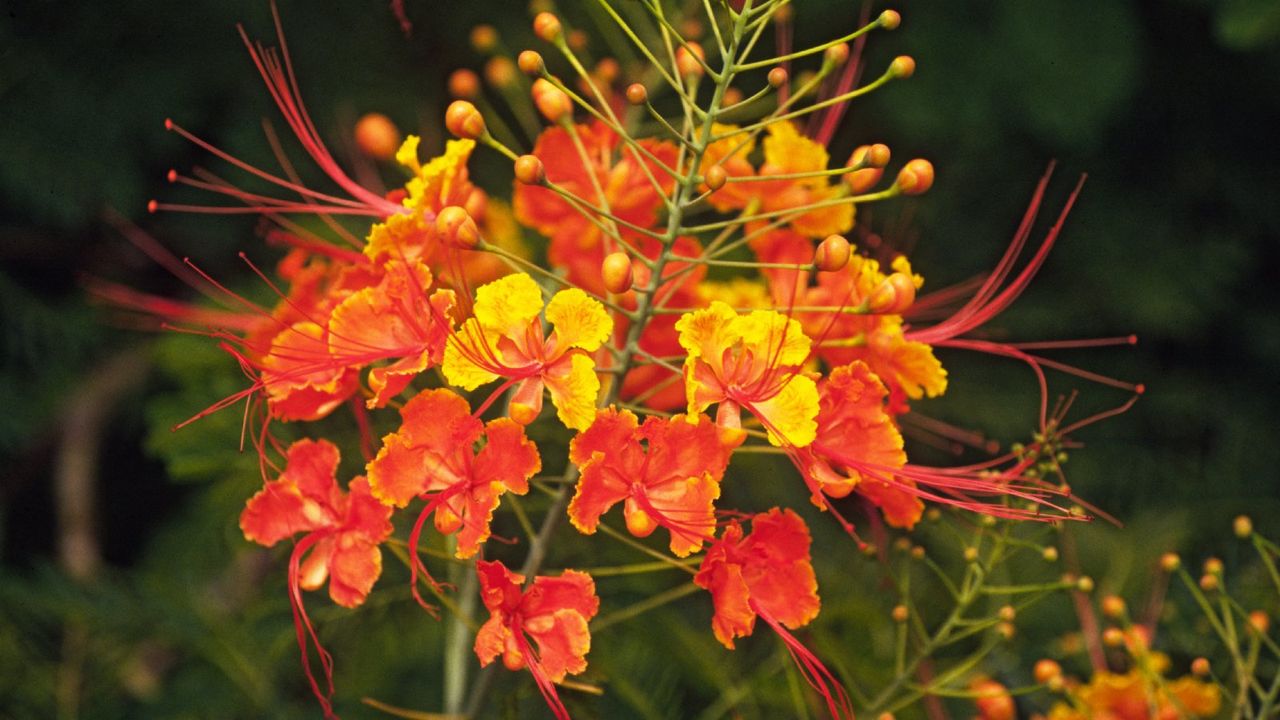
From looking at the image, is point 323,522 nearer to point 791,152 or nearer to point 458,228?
point 458,228

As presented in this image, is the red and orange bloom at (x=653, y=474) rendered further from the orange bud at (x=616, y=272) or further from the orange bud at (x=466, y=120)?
the orange bud at (x=466, y=120)

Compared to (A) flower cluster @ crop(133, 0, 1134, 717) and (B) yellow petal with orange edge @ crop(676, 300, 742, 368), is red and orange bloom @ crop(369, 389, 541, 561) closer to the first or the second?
(A) flower cluster @ crop(133, 0, 1134, 717)

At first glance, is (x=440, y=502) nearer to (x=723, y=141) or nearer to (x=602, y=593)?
(x=723, y=141)

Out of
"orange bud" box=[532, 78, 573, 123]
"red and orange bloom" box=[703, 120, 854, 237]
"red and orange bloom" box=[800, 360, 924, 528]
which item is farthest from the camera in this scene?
"red and orange bloom" box=[703, 120, 854, 237]

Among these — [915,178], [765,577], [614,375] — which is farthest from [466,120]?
[765,577]

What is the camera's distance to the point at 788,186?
1.69 m

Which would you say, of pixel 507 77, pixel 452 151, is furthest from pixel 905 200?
pixel 452 151

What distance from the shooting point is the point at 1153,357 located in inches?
125

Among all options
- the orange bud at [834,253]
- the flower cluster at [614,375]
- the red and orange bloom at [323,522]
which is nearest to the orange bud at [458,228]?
the flower cluster at [614,375]

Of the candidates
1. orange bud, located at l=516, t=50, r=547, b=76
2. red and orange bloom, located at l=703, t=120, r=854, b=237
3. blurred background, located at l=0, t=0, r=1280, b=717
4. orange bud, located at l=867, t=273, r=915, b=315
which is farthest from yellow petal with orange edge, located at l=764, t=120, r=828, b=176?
blurred background, located at l=0, t=0, r=1280, b=717

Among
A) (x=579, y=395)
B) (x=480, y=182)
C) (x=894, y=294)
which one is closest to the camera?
(x=579, y=395)

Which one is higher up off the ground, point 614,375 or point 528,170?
point 528,170

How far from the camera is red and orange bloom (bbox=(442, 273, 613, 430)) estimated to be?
1.29m

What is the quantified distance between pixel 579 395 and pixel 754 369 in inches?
8.5
